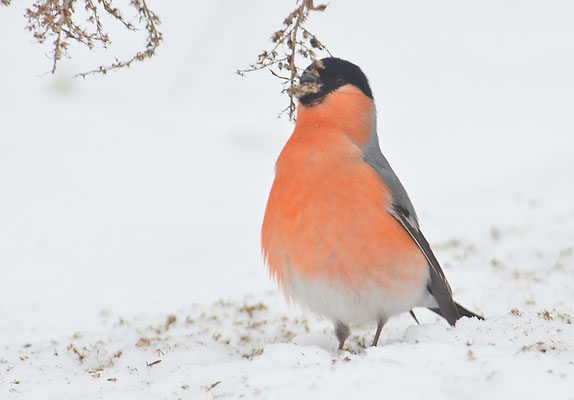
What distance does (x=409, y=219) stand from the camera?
14.7 feet

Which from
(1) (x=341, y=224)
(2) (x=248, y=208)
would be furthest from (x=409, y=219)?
(2) (x=248, y=208)

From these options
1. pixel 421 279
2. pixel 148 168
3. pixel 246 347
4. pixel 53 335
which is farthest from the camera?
pixel 148 168

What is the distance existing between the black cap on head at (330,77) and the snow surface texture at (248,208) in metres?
0.82

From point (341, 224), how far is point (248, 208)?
6.94 m

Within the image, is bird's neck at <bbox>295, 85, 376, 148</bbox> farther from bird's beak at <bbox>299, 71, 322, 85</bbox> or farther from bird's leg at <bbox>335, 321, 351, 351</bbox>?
bird's leg at <bbox>335, 321, 351, 351</bbox>

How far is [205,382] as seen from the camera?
142 inches

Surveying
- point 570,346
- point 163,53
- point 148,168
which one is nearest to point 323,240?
point 570,346

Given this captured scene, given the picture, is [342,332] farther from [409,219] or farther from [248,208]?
[248,208]

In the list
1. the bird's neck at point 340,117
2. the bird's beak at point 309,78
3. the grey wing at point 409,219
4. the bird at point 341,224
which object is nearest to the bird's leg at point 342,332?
the bird at point 341,224

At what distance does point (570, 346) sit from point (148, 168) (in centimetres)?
882

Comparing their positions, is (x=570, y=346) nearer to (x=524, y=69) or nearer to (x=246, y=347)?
(x=246, y=347)

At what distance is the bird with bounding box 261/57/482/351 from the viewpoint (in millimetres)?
4176

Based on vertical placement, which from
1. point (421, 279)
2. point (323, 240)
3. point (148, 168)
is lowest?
point (421, 279)

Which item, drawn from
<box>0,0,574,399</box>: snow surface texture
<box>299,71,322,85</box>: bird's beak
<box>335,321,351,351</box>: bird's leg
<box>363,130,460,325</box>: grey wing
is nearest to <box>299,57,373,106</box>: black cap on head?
<box>299,71,322,85</box>: bird's beak
